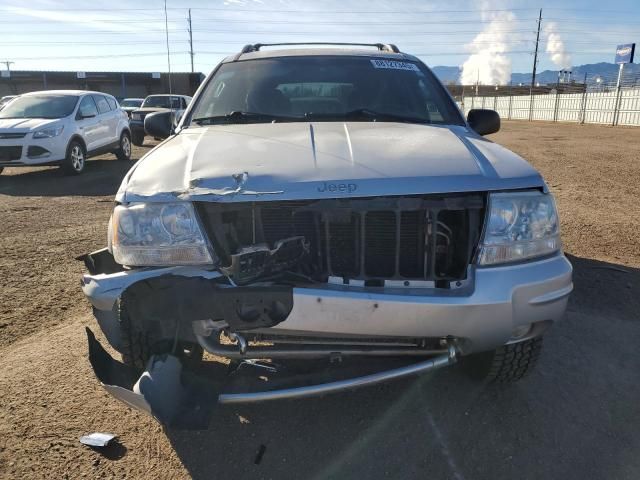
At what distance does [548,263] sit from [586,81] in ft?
134

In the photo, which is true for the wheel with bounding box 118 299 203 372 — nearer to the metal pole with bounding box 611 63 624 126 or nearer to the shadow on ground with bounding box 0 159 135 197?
the shadow on ground with bounding box 0 159 135 197

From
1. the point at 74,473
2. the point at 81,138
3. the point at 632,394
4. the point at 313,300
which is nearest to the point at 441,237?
the point at 313,300

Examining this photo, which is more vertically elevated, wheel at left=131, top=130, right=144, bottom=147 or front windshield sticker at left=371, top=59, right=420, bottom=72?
front windshield sticker at left=371, top=59, right=420, bottom=72

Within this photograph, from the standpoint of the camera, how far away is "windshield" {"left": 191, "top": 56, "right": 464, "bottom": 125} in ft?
11.4

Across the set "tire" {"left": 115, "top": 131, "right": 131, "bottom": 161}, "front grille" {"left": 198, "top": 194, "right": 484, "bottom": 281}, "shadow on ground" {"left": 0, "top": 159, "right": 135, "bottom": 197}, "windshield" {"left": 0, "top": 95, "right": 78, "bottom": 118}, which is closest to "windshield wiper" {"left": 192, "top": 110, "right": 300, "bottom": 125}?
"front grille" {"left": 198, "top": 194, "right": 484, "bottom": 281}

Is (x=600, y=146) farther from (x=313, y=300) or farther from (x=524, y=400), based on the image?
(x=313, y=300)

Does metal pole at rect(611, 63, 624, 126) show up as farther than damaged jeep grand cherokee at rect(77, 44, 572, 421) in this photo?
Yes

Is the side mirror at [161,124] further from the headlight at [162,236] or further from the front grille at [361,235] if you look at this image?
the front grille at [361,235]

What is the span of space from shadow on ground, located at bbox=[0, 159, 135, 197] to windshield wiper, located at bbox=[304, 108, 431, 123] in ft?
22.5

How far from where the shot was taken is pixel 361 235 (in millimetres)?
2258

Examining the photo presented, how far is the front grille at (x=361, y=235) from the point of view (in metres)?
2.23

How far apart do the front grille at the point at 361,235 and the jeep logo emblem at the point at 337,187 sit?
0.11 metres

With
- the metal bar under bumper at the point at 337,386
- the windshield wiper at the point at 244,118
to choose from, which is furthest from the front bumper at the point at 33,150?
the metal bar under bumper at the point at 337,386

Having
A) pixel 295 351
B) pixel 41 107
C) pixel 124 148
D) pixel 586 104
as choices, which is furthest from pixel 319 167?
pixel 586 104
